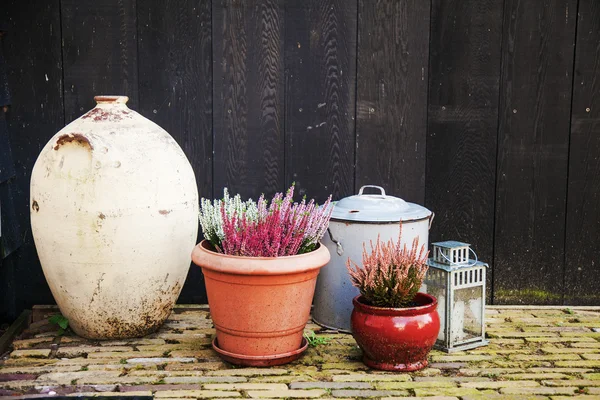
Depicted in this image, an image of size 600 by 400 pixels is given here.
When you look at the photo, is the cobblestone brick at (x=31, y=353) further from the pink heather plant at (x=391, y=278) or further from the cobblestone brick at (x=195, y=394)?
the pink heather plant at (x=391, y=278)

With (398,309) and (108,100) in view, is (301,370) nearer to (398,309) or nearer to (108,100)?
(398,309)

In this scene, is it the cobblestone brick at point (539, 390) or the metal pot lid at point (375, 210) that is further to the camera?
the metal pot lid at point (375, 210)

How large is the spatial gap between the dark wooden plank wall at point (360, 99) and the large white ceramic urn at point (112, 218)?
526 mm

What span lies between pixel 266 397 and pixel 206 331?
2.78ft

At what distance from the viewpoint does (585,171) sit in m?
4.08

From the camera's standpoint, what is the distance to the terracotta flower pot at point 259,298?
123 inches

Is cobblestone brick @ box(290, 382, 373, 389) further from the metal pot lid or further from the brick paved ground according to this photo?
the metal pot lid

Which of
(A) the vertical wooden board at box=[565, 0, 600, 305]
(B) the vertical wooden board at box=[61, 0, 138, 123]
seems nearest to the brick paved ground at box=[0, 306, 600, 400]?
(A) the vertical wooden board at box=[565, 0, 600, 305]

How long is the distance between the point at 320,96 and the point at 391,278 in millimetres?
1245

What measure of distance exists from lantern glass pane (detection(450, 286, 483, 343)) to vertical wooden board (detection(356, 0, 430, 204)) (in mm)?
750

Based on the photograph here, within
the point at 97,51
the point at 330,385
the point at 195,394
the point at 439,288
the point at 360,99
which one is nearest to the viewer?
the point at 195,394

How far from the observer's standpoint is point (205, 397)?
2.88 meters

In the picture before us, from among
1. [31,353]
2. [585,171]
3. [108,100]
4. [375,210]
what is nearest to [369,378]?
[375,210]

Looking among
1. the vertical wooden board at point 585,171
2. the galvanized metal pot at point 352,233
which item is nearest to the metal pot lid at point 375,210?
the galvanized metal pot at point 352,233
